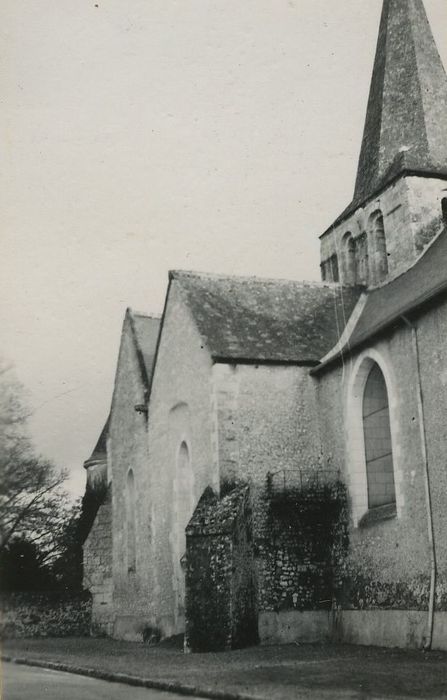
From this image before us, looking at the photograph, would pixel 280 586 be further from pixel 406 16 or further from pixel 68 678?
pixel 406 16

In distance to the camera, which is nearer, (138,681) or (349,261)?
(138,681)

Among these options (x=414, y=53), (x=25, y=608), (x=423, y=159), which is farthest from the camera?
(x=25, y=608)

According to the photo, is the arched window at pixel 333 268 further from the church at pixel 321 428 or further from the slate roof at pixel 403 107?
the slate roof at pixel 403 107

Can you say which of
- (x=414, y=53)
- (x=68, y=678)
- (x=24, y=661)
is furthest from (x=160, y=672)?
(x=414, y=53)

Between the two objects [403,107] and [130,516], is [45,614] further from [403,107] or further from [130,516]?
[403,107]

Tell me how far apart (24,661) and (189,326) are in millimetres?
7434

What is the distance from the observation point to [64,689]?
10.1m

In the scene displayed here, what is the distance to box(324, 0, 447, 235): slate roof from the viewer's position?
20109 millimetres

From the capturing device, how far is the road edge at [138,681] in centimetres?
917

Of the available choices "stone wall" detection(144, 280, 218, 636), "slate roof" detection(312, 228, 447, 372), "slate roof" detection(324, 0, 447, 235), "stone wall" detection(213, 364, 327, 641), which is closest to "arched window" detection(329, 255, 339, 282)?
"slate roof" detection(324, 0, 447, 235)

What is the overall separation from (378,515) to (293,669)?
474 cm

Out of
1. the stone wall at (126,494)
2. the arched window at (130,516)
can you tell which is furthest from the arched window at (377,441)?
the arched window at (130,516)

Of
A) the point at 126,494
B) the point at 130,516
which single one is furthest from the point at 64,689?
the point at 126,494

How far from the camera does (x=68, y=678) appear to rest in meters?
11.9
